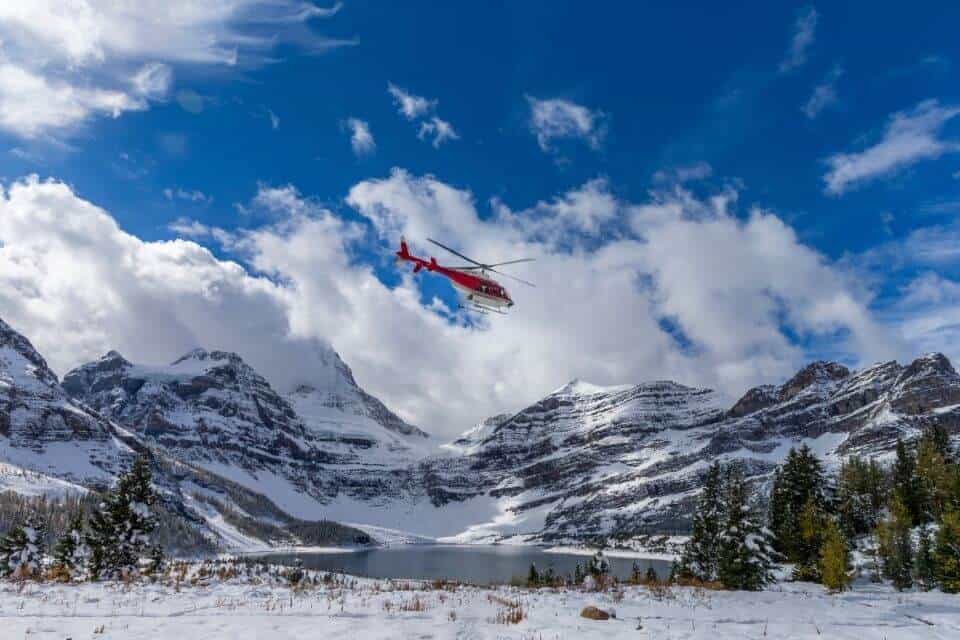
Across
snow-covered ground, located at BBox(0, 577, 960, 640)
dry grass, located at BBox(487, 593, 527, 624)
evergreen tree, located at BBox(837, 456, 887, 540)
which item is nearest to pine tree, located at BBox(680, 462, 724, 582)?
evergreen tree, located at BBox(837, 456, 887, 540)

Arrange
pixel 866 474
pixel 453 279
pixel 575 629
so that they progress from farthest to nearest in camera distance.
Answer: pixel 866 474 → pixel 453 279 → pixel 575 629

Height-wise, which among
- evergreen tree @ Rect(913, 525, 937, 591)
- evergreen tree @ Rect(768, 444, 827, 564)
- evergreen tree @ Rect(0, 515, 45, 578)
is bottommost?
evergreen tree @ Rect(0, 515, 45, 578)

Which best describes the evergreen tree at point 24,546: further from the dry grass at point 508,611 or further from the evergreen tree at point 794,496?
the evergreen tree at point 794,496

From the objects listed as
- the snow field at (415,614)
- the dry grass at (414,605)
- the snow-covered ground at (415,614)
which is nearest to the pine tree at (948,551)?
the snow-covered ground at (415,614)

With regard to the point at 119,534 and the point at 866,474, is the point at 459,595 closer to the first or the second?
the point at 119,534

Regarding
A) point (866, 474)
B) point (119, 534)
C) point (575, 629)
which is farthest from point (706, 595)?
point (866, 474)

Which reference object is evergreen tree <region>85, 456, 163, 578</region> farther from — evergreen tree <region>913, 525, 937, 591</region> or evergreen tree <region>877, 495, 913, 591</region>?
evergreen tree <region>877, 495, 913, 591</region>

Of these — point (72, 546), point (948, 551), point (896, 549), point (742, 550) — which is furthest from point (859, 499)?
point (72, 546)
